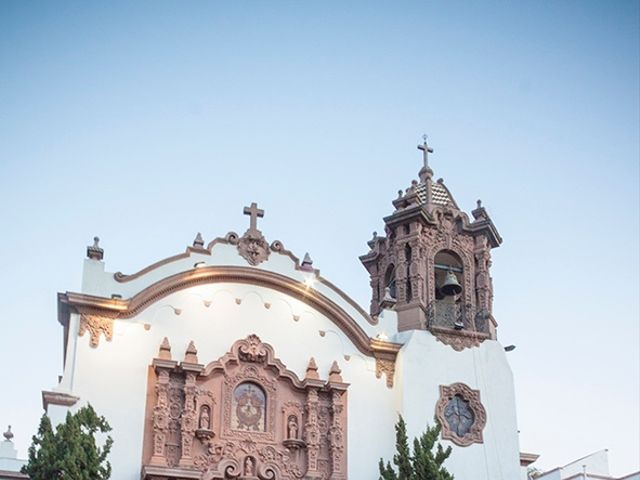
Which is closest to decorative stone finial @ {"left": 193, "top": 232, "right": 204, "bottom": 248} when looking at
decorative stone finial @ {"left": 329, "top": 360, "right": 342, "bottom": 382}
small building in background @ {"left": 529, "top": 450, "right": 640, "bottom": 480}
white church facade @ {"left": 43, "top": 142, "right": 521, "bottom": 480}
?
white church facade @ {"left": 43, "top": 142, "right": 521, "bottom": 480}

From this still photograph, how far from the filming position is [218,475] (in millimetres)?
21156

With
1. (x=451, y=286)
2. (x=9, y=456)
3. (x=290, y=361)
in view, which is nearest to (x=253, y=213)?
(x=290, y=361)

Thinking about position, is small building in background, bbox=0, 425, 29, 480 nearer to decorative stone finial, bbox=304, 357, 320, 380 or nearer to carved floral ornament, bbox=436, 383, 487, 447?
decorative stone finial, bbox=304, 357, 320, 380

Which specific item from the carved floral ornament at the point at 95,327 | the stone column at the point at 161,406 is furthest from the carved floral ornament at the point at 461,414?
the carved floral ornament at the point at 95,327

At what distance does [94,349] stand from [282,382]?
14.1ft

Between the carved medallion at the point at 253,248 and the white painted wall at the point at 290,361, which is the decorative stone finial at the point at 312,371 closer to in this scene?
the white painted wall at the point at 290,361

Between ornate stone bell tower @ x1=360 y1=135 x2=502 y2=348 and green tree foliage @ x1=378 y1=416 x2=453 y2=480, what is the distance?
3775 millimetres

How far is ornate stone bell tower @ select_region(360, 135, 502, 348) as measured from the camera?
24984 mm

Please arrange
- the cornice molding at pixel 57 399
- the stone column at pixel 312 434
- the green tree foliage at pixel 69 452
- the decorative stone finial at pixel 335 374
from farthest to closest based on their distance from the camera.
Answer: the decorative stone finial at pixel 335 374, the stone column at pixel 312 434, the cornice molding at pixel 57 399, the green tree foliage at pixel 69 452

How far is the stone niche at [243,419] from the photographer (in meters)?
21.2

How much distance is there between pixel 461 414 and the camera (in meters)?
24.1

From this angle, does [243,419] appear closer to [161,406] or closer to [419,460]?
[161,406]

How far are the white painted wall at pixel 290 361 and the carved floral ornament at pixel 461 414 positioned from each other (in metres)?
0.17

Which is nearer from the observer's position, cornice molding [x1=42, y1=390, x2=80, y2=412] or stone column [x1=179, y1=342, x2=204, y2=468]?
cornice molding [x1=42, y1=390, x2=80, y2=412]
